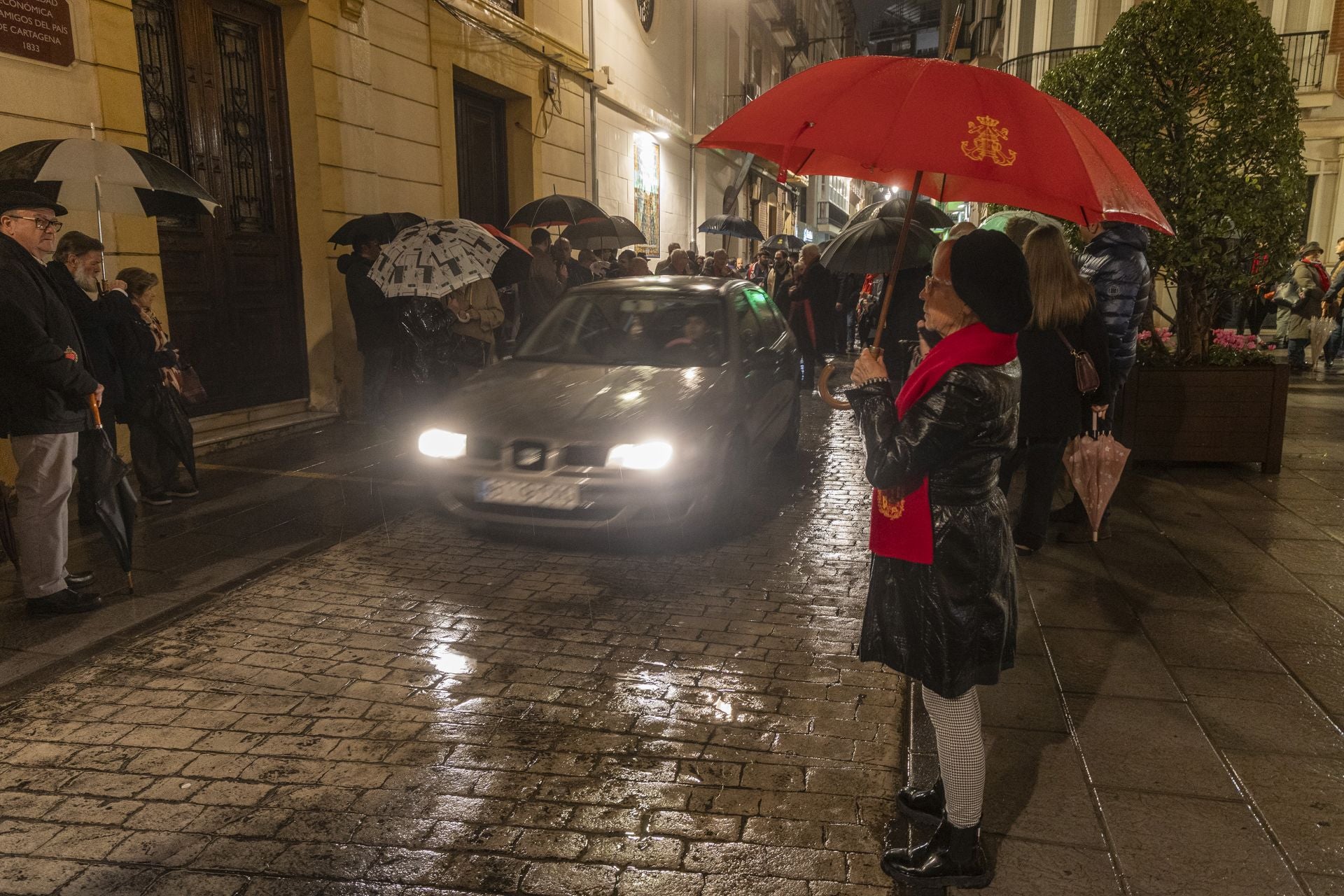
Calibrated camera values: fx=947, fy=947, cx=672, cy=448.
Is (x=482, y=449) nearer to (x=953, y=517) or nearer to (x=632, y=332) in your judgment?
(x=632, y=332)

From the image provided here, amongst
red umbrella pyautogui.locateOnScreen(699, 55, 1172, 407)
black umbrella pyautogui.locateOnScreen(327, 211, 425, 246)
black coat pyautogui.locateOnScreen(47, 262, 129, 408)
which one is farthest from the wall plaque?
red umbrella pyautogui.locateOnScreen(699, 55, 1172, 407)

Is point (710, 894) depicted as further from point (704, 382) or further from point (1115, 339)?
point (1115, 339)

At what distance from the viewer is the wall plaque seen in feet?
21.7

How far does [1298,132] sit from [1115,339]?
3.24 m

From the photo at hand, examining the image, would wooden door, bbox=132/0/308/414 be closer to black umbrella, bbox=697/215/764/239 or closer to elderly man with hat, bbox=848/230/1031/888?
elderly man with hat, bbox=848/230/1031/888

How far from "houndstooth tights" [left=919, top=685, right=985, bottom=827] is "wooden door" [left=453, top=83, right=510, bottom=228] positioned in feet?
37.3

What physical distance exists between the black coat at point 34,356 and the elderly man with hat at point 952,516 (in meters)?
3.85

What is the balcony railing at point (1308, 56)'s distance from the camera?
19.7 meters

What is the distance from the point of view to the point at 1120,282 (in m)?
5.59

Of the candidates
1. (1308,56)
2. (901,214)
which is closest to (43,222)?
(901,214)

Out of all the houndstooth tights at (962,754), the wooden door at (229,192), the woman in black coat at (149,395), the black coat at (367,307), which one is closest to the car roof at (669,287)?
the black coat at (367,307)

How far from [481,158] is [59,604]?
1049 centimetres

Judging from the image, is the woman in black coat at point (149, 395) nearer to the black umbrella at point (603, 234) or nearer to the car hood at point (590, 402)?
the car hood at point (590, 402)

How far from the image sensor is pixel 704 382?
19.7 feet
